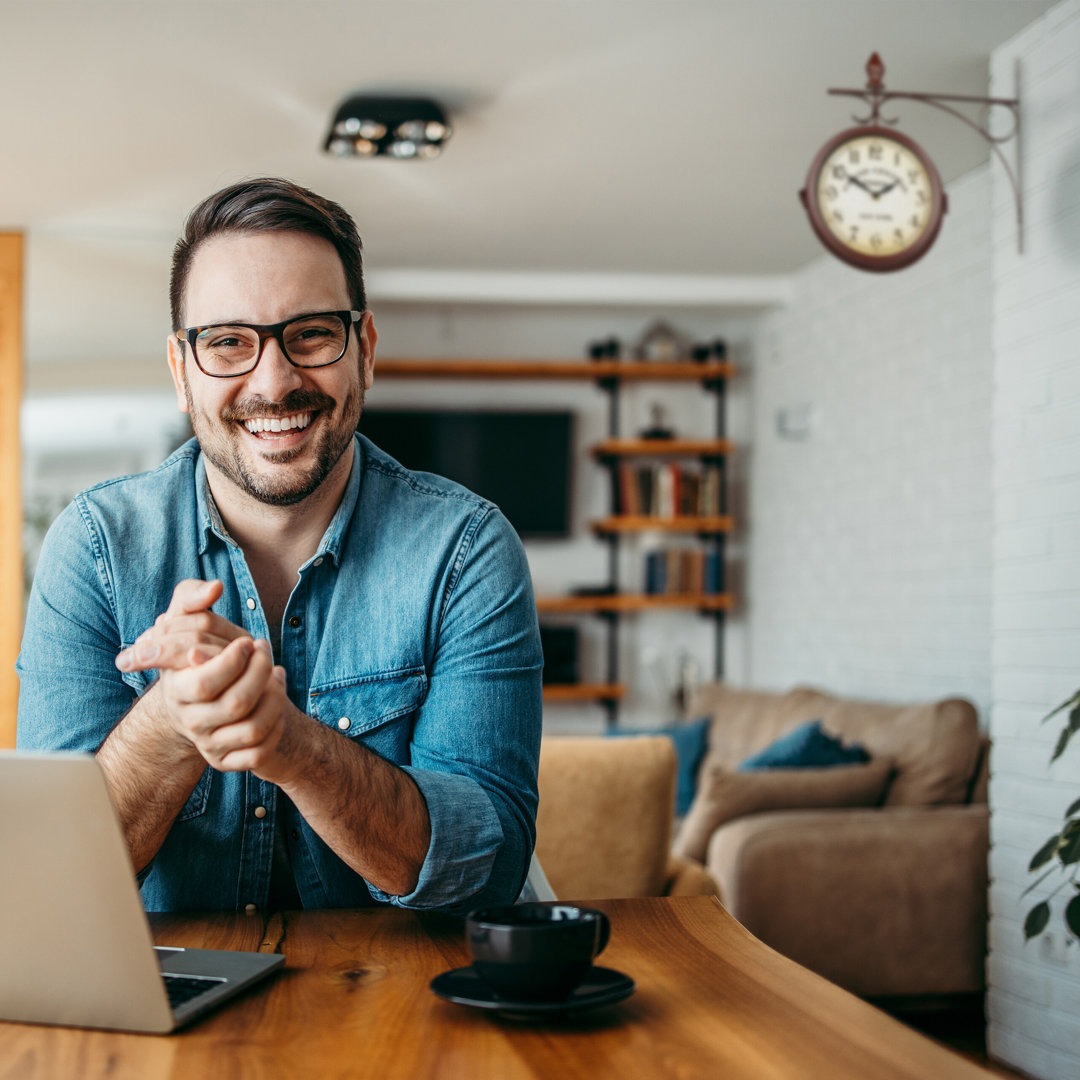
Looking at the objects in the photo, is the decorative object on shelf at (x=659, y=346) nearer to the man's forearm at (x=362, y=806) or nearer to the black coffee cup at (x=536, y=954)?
the man's forearm at (x=362, y=806)

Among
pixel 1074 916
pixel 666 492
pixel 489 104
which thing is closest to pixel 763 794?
pixel 1074 916

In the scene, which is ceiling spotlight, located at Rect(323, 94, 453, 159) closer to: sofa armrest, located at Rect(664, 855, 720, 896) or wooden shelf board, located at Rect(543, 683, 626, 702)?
sofa armrest, located at Rect(664, 855, 720, 896)

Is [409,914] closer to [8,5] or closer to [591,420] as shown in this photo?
[8,5]

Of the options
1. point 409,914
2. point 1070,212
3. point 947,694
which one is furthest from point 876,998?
point 409,914

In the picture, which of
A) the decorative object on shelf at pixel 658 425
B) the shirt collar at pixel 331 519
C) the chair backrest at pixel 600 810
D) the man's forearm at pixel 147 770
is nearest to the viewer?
the man's forearm at pixel 147 770

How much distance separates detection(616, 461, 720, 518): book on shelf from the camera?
19.7 ft

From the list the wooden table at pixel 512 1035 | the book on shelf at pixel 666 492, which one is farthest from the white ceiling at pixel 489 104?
the wooden table at pixel 512 1035

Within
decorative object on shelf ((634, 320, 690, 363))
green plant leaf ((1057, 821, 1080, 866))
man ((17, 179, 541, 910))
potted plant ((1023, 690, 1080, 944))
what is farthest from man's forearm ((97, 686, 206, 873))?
decorative object on shelf ((634, 320, 690, 363))

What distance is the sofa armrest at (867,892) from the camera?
10.2 ft

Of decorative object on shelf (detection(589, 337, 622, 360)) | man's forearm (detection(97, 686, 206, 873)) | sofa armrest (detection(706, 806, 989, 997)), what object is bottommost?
sofa armrest (detection(706, 806, 989, 997))

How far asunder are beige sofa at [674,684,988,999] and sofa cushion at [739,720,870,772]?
9cm

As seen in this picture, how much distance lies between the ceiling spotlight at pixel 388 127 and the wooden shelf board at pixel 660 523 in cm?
254

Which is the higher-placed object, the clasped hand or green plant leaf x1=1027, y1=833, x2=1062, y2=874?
the clasped hand

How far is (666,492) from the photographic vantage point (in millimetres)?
5988
